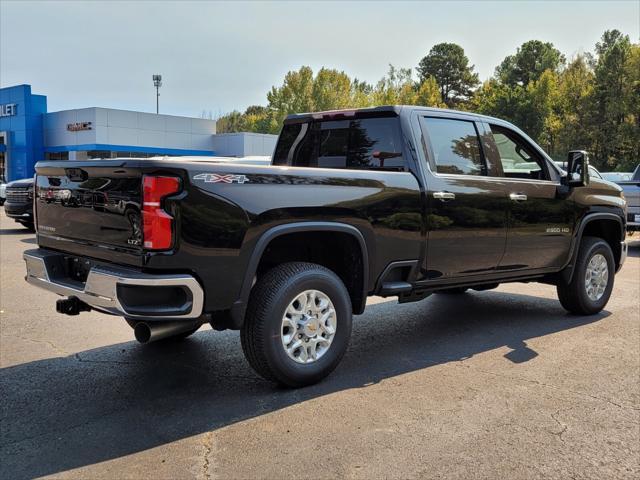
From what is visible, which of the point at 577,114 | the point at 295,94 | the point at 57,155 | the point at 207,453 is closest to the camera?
the point at 207,453

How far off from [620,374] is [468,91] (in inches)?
3299

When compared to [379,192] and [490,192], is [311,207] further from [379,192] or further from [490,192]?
[490,192]

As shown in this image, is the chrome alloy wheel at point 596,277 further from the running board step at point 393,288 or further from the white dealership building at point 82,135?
the white dealership building at point 82,135

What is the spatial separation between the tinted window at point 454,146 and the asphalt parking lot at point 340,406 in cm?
157

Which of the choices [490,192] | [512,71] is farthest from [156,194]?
[512,71]

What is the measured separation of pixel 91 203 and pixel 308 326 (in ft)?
5.43

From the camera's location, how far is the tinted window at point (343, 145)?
5199 millimetres

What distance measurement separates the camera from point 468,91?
84.0m

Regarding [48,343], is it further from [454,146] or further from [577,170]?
[577,170]

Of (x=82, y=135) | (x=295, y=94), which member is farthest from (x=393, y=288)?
(x=295, y=94)

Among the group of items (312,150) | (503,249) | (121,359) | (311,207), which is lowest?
(121,359)

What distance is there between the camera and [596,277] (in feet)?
22.5

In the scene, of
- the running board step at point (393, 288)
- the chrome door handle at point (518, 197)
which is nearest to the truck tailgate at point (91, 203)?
the running board step at point (393, 288)

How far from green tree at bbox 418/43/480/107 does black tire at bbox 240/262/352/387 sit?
269 feet
